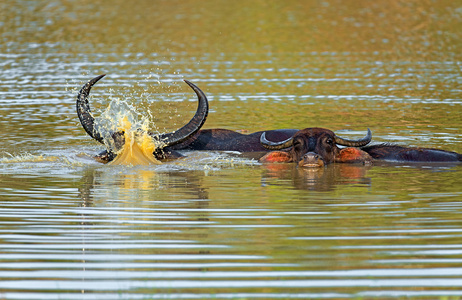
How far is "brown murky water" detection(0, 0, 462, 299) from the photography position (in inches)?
267

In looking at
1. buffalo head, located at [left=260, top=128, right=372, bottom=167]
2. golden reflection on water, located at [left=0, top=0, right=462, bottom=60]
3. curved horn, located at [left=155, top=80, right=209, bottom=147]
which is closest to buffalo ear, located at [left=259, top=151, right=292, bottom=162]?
buffalo head, located at [left=260, top=128, right=372, bottom=167]

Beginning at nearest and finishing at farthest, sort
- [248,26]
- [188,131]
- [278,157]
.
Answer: [278,157] → [188,131] → [248,26]

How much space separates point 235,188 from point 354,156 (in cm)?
313

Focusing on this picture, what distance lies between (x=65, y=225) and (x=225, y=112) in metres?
10.7

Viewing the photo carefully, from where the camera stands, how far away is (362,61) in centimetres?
2758

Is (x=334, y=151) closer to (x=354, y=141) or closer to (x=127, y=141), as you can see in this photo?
(x=354, y=141)

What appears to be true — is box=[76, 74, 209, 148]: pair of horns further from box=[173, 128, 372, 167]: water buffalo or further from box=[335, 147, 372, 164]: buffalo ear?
box=[335, 147, 372, 164]: buffalo ear

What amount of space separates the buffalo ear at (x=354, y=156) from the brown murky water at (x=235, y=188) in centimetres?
42

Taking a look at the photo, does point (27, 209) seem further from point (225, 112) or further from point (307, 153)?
point (225, 112)

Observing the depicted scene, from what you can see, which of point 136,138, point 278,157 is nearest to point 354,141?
point 278,157

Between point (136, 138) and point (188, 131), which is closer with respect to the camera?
point (136, 138)

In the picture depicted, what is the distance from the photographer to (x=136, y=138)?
44.5 feet

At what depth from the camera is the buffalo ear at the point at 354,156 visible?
13562 mm

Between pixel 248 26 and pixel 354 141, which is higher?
pixel 354 141
